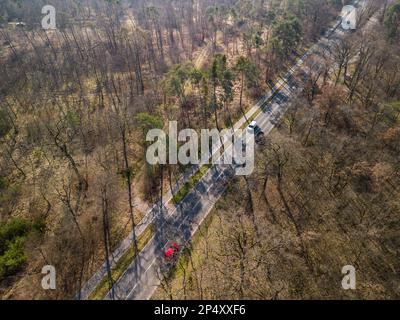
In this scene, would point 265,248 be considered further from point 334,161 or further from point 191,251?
point 334,161

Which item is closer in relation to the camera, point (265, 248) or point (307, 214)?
point (265, 248)

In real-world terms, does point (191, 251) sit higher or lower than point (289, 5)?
lower
